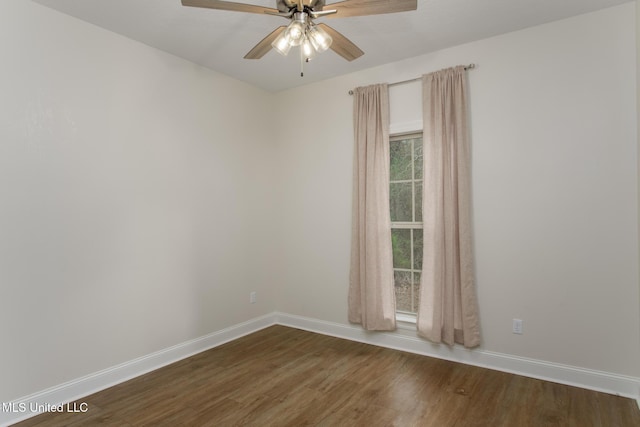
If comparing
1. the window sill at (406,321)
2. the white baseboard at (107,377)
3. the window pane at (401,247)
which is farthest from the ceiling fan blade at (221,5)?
the window sill at (406,321)

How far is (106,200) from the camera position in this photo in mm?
2779

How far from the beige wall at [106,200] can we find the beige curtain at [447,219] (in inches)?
80.6

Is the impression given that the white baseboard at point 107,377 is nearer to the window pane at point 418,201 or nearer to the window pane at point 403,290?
the window pane at point 403,290

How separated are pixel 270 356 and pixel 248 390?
2.16 ft

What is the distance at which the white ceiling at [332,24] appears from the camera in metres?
2.53

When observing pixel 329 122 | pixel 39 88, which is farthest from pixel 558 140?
pixel 39 88

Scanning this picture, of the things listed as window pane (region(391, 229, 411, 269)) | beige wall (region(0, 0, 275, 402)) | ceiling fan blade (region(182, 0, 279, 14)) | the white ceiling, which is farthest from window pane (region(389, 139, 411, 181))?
ceiling fan blade (region(182, 0, 279, 14))

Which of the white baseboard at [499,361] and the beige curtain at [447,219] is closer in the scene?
the white baseboard at [499,361]

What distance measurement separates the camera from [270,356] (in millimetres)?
3322

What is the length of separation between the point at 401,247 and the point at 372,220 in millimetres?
419

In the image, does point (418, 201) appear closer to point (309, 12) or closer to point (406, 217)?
point (406, 217)

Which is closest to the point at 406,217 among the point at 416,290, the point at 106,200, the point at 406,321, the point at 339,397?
the point at 416,290

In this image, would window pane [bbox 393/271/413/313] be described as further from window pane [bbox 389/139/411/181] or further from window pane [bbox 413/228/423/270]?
window pane [bbox 389/139/411/181]

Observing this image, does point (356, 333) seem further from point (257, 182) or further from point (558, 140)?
point (558, 140)
